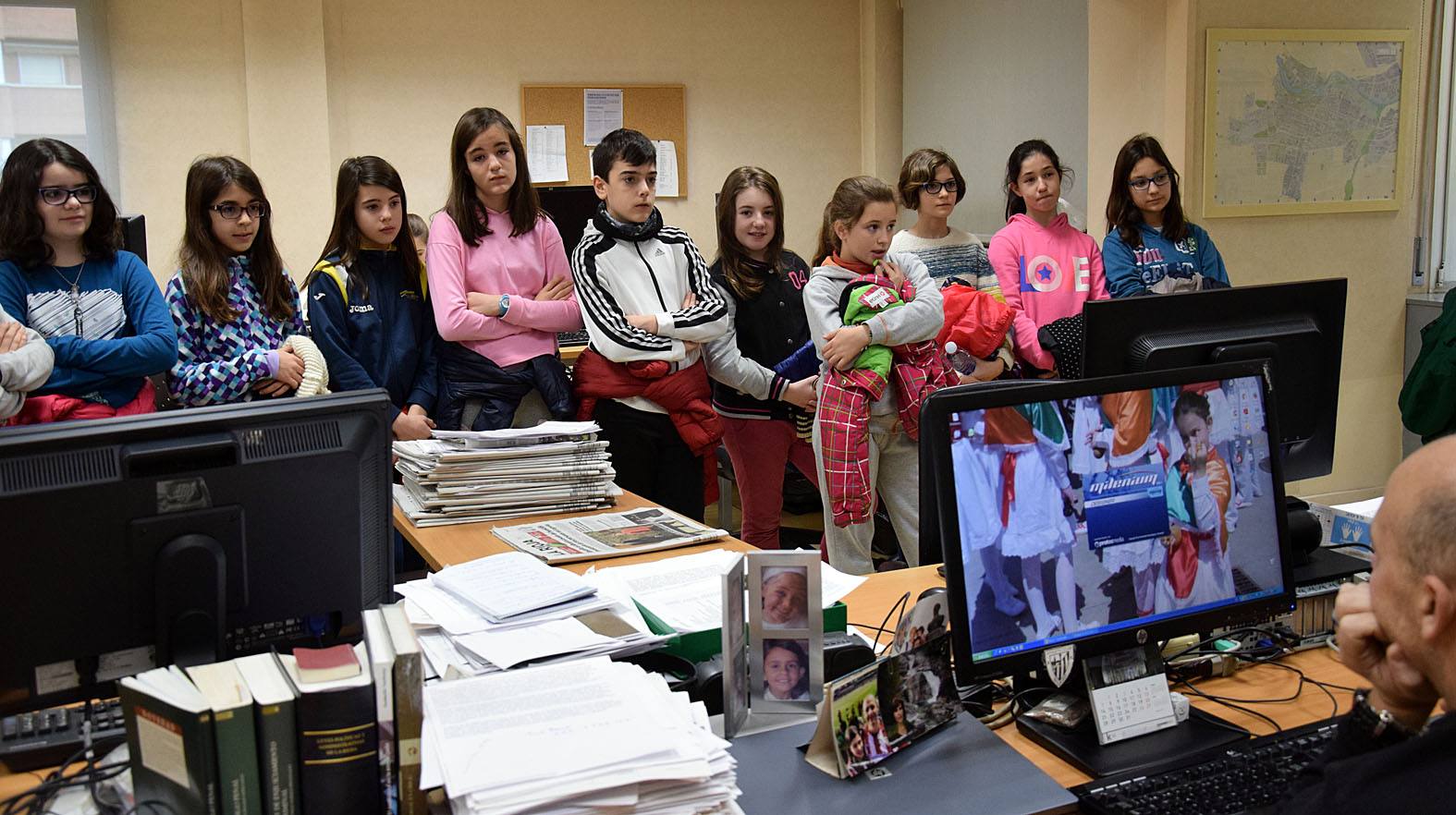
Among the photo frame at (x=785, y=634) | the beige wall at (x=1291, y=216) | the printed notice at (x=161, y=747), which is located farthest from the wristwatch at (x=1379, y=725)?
the beige wall at (x=1291, y=216)

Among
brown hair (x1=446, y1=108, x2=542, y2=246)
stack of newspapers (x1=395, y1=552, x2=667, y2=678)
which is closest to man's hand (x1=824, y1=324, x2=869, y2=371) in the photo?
brown hair (x1=446, y1=108, x2=542, y2=246)

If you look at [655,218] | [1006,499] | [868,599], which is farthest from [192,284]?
[1006,499]

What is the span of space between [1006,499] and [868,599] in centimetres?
70

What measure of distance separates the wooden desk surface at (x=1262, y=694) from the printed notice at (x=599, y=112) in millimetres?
4311

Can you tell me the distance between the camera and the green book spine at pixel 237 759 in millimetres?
1188

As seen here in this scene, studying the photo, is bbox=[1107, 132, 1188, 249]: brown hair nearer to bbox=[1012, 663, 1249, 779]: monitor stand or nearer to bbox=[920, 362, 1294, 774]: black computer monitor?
bbox=[920, 362, 1294, 774]: black computer monitor

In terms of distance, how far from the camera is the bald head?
1090 mm

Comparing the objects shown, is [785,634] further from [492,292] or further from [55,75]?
[55,75]

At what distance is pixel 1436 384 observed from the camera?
4148 mm

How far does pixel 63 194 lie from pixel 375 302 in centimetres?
78

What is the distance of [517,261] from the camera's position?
3363 mm

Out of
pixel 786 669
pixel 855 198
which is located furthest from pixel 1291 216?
pixel 786 669

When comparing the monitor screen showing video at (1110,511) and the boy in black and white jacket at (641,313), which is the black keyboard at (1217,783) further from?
the boy in black and white jacket at (641,313)

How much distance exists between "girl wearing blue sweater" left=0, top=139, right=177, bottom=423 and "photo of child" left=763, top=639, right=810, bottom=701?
1946mm
